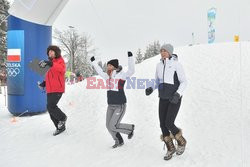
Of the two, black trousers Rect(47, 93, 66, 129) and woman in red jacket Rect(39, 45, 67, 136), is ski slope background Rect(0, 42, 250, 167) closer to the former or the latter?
black trousers Rect(47, 93, 66, 129)

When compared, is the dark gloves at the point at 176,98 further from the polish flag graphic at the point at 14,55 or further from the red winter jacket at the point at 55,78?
the polish flag graphic at the point at 14,55

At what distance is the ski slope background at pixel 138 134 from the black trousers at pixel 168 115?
43 cm

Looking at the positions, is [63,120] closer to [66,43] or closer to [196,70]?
[196,70]

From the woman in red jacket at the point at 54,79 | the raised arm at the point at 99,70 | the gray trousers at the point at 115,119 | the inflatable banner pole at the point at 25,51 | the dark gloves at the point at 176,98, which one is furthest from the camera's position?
the inflatable banner pole at the point at 25,51

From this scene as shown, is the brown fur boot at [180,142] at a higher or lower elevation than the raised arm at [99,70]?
lower

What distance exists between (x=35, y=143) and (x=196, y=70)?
32.3 feet

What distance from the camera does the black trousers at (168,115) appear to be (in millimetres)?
4586

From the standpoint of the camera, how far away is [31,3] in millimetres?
7680

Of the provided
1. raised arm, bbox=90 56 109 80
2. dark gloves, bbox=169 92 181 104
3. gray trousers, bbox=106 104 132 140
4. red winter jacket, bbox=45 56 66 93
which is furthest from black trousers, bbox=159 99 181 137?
red winter jacket, bbox=45 56 66 93

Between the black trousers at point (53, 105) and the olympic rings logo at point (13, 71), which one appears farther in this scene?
the olympic rings logo at point (13, 71)

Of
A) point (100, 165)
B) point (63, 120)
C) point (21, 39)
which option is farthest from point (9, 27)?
point (100, 165)

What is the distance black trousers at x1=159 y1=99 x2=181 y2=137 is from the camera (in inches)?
181

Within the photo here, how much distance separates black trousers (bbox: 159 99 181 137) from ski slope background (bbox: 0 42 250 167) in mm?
432

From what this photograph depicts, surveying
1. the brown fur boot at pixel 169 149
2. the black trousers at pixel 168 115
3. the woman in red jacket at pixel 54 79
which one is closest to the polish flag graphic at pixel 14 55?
the woman in red jacket at pixel 54 79
